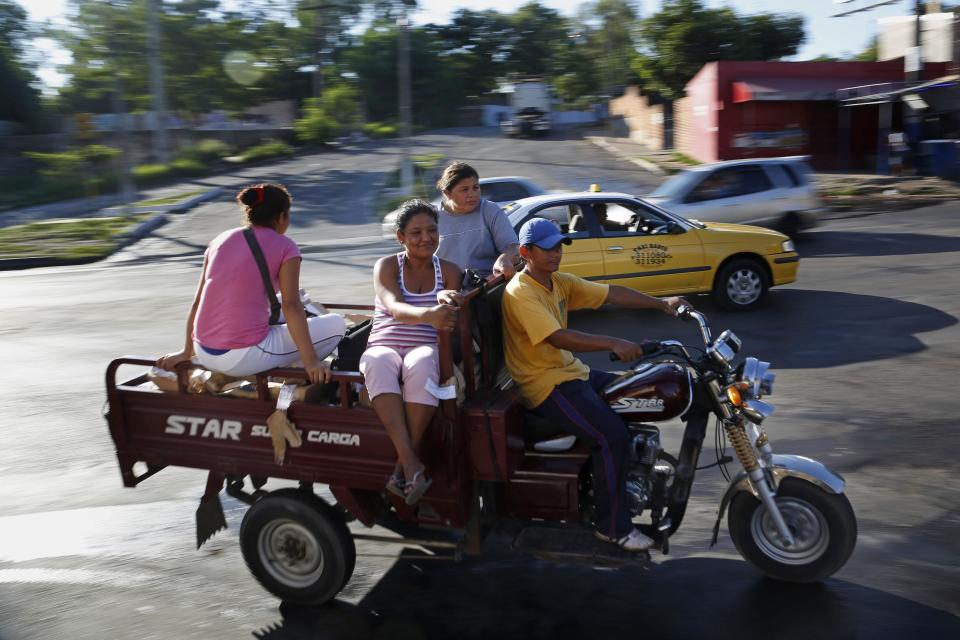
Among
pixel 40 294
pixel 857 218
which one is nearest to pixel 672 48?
pixel 857 218

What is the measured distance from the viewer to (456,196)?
5.32 metres

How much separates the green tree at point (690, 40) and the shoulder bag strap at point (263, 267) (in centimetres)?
4058

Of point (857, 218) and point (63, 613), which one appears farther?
point (857, 218)

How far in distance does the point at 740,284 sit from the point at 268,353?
765cm

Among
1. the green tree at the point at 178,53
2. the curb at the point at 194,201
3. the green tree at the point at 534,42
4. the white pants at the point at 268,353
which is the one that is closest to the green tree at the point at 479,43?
the green tree at the point at 534,42

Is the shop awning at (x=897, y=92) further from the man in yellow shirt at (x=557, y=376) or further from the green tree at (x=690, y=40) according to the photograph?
the man in yellow shirt at (x=557, y=376)

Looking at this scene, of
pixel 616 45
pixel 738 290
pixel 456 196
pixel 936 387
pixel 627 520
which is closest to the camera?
pixel 627 520

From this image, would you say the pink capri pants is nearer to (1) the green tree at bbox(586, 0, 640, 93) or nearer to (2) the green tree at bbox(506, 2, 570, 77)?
(1) the green tree at bbox(586, 0, 640, 93)

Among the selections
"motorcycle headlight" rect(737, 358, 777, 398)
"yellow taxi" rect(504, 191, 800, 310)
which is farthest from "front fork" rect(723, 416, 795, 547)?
"yellow taxi" rect(504, 191, 800, 310)

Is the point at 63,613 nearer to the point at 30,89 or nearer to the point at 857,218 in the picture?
the point at 857,218

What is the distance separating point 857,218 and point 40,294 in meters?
16.8

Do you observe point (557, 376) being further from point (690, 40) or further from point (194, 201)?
point (690, 40)

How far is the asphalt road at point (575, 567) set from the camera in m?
4.04

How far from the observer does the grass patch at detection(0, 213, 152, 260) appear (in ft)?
69.2
